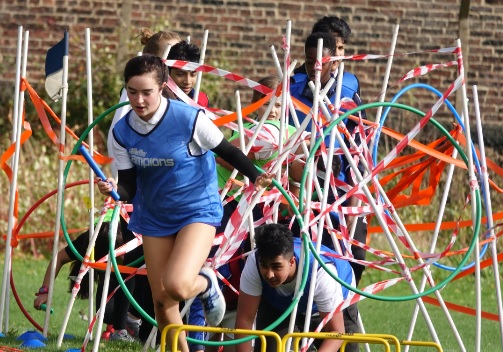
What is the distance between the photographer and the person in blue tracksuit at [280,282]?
6.21 m

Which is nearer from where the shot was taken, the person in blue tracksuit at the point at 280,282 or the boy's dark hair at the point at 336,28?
the person in blue tracksuit at the point at 280,282

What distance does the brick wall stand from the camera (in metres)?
15.0

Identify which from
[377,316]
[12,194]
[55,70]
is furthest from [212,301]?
[377,316]

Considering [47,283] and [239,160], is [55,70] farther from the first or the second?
[239,160]

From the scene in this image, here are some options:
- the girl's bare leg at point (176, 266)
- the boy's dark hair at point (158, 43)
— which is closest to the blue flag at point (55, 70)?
the boy's dark hair at point (158, 43)

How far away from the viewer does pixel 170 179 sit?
6027 mm

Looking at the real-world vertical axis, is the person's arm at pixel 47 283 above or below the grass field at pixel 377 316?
above

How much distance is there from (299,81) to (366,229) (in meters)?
1.09

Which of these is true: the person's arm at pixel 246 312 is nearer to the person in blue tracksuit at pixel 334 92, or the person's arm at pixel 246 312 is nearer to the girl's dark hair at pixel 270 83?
the person in blue tracksuit at pixel 334 92

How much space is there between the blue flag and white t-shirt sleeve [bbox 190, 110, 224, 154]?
7.08 feet

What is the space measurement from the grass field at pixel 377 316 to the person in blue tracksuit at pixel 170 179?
1.60 m

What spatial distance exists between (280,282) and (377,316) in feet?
15.1

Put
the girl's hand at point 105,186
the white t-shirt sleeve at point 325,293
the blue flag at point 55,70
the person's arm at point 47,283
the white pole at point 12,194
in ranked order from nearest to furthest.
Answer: the girl's hand at point 105,186
the white t-shirt sleeve at point 325,293
the white pole at point 12,194
the blue flag at point 55,70
the person's arm at point 47,283

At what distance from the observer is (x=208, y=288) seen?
6.07m
